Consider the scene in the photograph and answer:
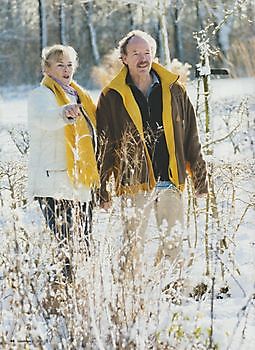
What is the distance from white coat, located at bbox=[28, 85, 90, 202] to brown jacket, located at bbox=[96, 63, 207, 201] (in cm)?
21

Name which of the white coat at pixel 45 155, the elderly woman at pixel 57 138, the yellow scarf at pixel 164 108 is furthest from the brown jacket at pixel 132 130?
the white coat at pixel 45 155

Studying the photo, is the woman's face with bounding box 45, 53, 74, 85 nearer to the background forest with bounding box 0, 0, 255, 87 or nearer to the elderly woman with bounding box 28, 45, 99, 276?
the elderly woman with bounding box 28, 45, 99, 276

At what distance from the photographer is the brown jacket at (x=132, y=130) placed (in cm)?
374

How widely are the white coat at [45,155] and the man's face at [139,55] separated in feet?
1.58

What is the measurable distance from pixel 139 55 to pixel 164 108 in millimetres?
321

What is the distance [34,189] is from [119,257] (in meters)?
1.01

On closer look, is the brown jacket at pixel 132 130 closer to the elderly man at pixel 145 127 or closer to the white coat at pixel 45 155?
the elderly man at pixel 145 127

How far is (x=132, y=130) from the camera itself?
12.3ft

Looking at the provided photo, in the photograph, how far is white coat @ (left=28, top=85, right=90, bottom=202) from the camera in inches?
Answer: 144

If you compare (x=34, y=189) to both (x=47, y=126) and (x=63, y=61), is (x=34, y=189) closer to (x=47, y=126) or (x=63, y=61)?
(x=47, y=126)

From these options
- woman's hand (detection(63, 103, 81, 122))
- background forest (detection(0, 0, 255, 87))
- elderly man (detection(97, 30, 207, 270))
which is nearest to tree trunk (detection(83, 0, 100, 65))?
background forest (detection(0, 0, 255, 87))

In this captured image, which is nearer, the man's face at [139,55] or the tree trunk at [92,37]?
the man's face at [139,55]

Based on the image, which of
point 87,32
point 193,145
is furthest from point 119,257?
point 87,32

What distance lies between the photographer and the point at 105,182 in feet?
12.5
